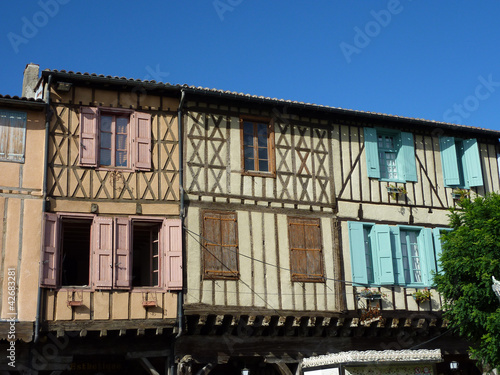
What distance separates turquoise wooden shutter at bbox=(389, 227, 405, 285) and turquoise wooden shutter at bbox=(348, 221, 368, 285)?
85cm

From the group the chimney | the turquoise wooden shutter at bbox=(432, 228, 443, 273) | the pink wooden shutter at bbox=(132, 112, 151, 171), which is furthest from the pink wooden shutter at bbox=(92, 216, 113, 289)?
the turquoise wooden shutter at bbox=(432, 228, 443, 273)

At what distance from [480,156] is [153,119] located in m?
9.21

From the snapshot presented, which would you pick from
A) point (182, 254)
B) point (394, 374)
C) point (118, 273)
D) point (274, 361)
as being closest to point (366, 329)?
point (274, 361)

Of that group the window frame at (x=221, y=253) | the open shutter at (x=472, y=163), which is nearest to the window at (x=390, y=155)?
the open shutter at (x=472, y=163)

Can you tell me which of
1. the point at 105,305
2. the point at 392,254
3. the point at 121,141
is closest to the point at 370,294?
the point at 392,254

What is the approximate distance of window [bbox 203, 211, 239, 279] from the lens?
15297 millimetres

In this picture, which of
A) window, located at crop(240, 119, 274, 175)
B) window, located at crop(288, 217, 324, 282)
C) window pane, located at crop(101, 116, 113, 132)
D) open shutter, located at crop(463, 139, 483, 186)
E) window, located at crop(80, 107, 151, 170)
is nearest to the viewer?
window, located at crop(80, 107, 151, 170)

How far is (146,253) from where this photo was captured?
18.0 metres

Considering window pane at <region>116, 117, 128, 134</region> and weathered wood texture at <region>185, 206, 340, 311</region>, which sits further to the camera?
window pane at <region>116, 117, 128, 134</region>

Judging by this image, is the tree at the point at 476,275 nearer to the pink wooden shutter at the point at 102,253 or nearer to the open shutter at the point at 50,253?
the pink wooden shutter at the point at 102,253

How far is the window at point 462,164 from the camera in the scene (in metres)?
18.5

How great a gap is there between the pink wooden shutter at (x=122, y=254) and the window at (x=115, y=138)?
1.32 m

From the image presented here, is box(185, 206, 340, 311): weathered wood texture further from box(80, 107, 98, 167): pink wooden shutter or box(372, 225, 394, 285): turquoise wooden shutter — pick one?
box(80, 107, 98, 167): pink wooden shutter

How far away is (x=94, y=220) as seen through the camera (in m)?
14.7
